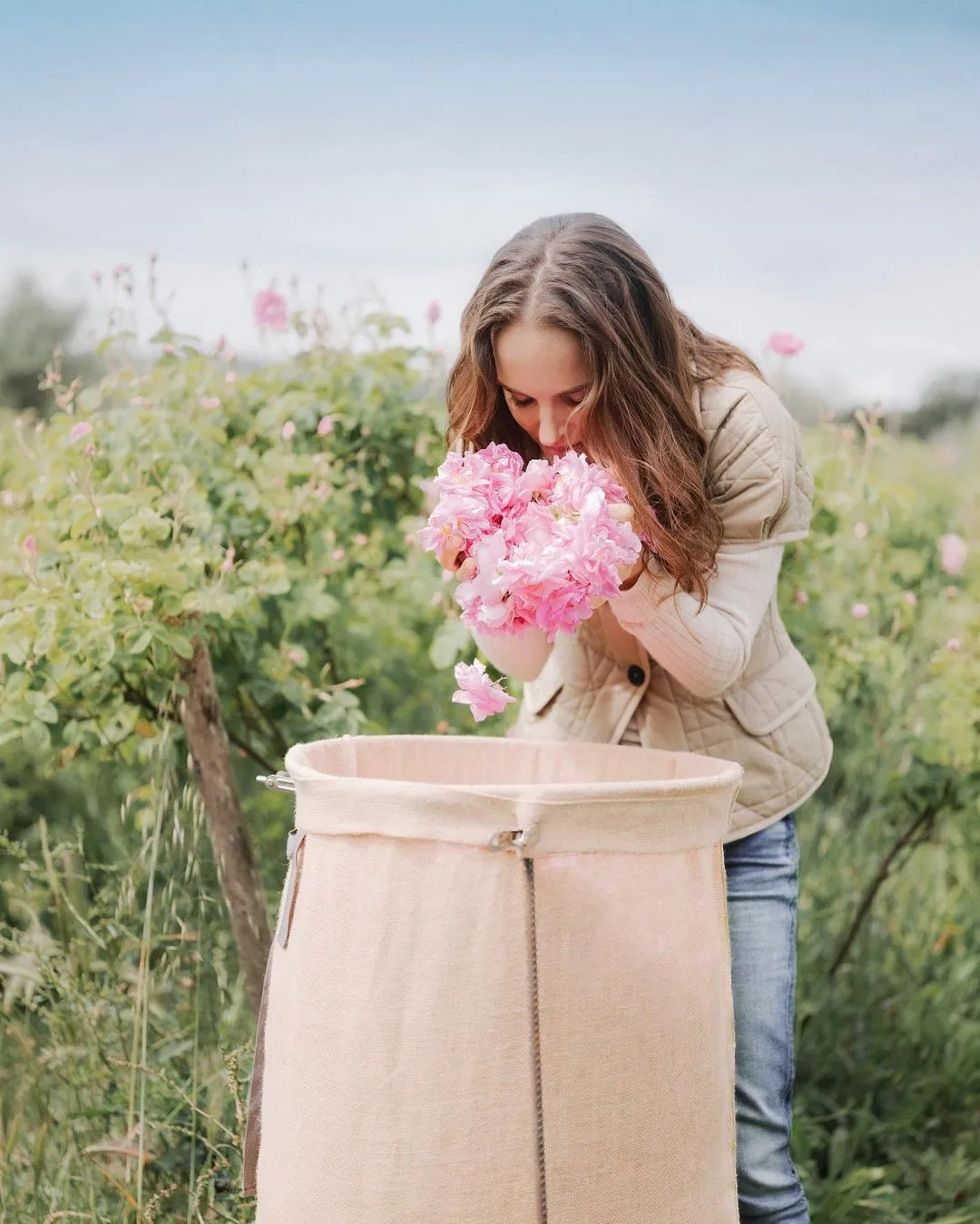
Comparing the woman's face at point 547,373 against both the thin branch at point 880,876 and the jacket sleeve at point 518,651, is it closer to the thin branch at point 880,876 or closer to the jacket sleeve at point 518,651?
the jacket sleeve at point 518,651

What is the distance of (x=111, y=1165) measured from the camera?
2.23m

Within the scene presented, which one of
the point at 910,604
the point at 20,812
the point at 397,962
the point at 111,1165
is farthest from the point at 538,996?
the point at 20,812

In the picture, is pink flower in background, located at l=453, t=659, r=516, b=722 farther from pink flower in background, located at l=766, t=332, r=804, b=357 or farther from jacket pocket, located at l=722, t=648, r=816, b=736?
pink flower in background, located at l=766, t=332, r=804, b=357

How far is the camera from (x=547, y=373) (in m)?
1.73

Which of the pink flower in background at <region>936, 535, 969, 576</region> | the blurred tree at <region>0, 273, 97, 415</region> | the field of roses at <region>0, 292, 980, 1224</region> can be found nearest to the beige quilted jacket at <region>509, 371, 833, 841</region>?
the field of roses at <region>0, 292, 980, 1224</region>

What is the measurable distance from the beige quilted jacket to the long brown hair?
53 mm

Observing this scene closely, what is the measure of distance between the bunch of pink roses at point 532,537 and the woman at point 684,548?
0.08 meters

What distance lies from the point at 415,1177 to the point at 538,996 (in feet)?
0.68

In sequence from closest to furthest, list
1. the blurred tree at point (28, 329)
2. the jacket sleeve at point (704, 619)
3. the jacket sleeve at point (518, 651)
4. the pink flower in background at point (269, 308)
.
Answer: the jacket sleeve at point (704, 619), the jacket sleeve at point (518, 651), the pink flower in background at point (269, 308), the blurred tree at point (28, 329)

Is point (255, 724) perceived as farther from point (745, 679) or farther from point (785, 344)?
point (785, 344)

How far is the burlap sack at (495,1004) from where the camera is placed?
1232 millimetres

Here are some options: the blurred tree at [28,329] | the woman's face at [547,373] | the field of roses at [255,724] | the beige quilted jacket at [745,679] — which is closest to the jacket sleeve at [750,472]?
the beige quilted jacket at [745,679]

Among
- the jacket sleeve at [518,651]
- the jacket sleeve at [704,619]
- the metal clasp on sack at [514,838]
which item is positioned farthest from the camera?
the jacket sleeve at [518,651]

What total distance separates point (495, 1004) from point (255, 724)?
5.07 ft
